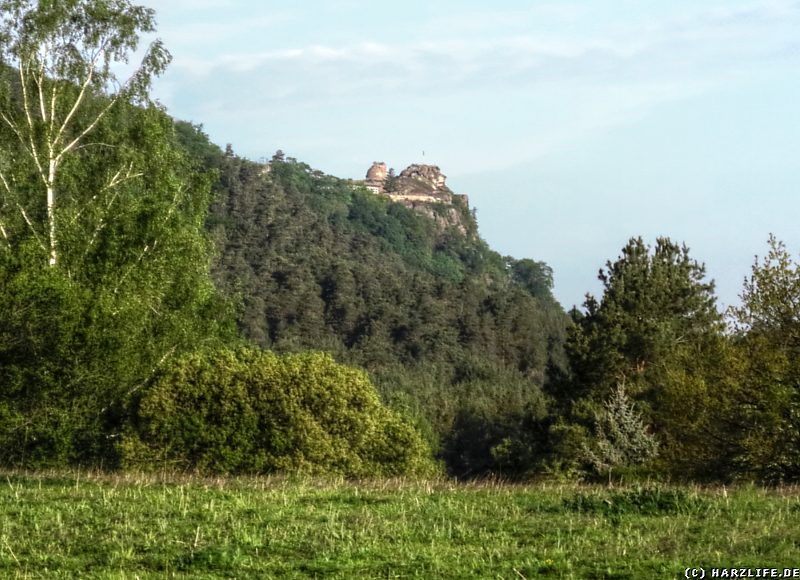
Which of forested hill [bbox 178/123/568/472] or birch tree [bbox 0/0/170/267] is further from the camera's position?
forested hill [bbox 178/123/568/472]

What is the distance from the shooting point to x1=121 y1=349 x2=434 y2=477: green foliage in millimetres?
34125

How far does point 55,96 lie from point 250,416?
39.6 ft

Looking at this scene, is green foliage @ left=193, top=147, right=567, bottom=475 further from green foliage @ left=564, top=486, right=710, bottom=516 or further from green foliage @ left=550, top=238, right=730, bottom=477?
green foliage @ left=564, top=486, right=710, bottom=516

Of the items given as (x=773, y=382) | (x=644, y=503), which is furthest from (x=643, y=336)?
(x=644, y=503)

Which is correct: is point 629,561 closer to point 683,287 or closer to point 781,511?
point 781,511

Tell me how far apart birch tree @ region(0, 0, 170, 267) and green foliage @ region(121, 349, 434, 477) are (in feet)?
17.3

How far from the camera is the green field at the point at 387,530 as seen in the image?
1291cm

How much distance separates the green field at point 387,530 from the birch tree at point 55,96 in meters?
17.1

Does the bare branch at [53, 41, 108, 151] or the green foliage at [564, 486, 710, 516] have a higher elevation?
the bare branch at [53, 41, 108, 151]

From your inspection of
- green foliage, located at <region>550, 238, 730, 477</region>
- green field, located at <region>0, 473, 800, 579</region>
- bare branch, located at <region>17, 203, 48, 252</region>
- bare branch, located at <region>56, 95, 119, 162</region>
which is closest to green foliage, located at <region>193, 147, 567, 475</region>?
green foliage, located at <region>550, 238, 730, 477</region>

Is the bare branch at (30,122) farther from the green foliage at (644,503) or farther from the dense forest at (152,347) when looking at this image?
the green foliage at (644,503)

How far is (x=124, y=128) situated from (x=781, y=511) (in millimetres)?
29225

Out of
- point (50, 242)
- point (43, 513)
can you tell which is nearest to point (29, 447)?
point (50, 242)

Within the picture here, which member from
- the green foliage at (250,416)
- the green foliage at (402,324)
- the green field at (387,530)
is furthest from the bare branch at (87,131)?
the green foliage at (402,324)
